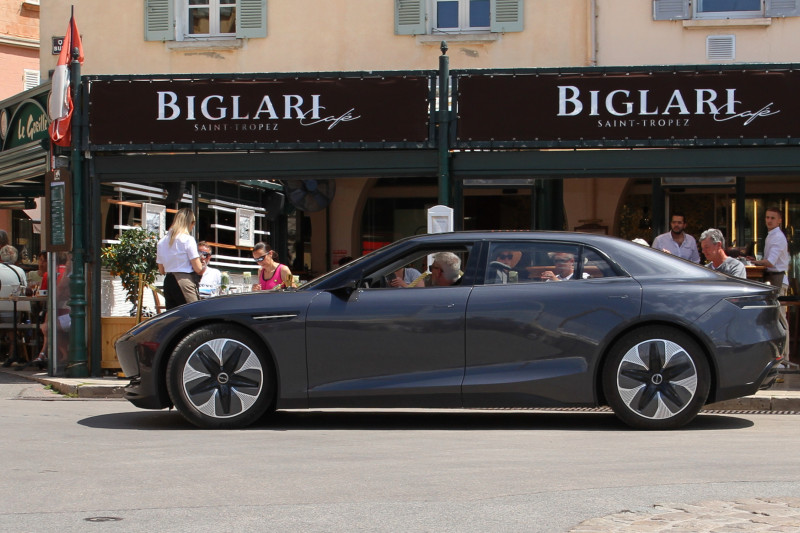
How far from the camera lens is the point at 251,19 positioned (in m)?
16.5

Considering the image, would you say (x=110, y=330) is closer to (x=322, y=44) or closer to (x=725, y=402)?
(x=322, y=44)

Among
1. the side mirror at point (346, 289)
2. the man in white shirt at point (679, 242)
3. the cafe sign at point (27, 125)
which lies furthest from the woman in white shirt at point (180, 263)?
the man in white shirt at point (679, 242)

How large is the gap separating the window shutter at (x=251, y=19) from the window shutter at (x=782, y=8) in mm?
6484

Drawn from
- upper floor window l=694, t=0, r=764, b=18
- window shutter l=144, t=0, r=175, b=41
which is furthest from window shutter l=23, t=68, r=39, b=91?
upper floor window l=694, t=0, r=764, b=18

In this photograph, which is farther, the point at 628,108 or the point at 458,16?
the point at 458,16

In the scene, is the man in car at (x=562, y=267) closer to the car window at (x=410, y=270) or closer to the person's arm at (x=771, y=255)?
the car window at (x=410, y=270)

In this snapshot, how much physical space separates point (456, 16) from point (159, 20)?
403 cm

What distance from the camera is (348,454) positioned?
7.49 m

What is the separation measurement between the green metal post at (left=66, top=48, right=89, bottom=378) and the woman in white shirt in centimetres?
167

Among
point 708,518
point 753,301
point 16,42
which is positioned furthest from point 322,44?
point 16,42

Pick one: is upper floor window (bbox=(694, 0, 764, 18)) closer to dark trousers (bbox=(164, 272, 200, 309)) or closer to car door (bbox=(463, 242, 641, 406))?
Answer: dark trousers (bbox=(164, 272, 200, 309))

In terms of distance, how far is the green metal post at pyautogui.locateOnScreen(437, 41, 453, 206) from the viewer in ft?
43.6

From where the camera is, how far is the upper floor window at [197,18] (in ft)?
54.3

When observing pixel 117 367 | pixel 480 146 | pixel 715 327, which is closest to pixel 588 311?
pixel 715 327
